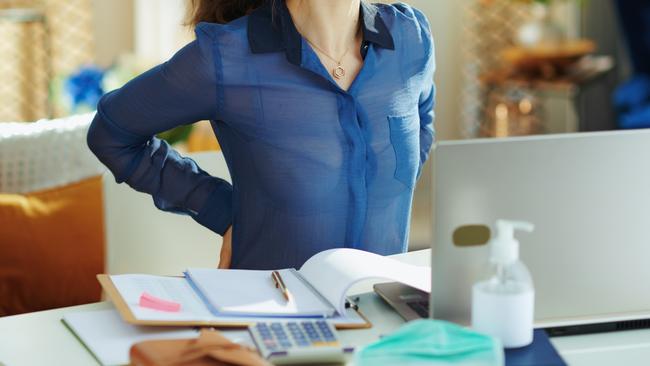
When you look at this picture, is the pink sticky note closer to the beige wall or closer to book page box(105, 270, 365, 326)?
book page box(105, 270, 365, 326)

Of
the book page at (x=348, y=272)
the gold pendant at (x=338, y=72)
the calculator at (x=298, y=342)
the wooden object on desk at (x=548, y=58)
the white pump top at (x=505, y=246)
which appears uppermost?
the gold pendant at (x=338, y=72)

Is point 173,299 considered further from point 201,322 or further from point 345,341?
point 345,341

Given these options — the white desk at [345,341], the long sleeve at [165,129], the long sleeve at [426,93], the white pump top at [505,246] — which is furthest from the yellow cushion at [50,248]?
the white pump top at [505,246]

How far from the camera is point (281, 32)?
1.85m

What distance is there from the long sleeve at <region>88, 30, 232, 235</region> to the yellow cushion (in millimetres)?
744

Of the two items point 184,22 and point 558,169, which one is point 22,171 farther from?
point 558,169

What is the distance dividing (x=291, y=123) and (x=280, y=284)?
15.0 inches

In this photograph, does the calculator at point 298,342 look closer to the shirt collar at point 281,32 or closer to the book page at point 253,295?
the book page at point 253,295

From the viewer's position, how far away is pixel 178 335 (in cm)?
140

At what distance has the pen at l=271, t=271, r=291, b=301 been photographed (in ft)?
4.93

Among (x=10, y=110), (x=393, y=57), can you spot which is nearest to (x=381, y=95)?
(x=393, y=57)

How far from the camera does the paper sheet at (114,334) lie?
4.42 feet

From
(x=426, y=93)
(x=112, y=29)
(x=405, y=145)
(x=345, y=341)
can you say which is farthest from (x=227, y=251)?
(x=112, y=29)

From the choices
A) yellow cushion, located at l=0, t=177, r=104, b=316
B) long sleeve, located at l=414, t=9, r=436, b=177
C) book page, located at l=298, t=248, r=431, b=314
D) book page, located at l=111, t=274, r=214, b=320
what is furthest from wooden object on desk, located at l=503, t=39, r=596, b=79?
book page, located at l=111, t=274, r=214, b=320
